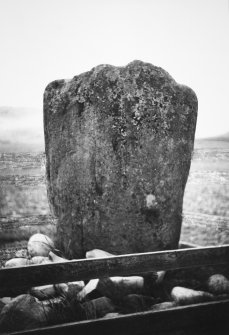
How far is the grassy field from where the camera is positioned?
6582mm

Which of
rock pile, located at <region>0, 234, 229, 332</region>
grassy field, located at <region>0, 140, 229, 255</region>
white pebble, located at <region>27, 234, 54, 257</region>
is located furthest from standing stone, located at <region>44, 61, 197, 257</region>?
grassy field, located at <region>0, 140, 229, 255</region>

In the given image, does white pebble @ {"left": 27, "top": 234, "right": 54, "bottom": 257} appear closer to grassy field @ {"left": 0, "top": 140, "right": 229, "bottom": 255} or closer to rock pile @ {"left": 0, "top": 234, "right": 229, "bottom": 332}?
rock pile @ {"left": 0, "top": 234, "right": 229, "bottom": 332}

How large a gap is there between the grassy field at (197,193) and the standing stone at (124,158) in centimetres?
241

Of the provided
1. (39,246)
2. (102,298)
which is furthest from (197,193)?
(102,298)

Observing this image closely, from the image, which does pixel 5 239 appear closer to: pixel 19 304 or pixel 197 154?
pixel 19 304

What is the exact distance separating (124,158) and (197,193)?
5.02 m

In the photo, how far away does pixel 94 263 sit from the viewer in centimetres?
247

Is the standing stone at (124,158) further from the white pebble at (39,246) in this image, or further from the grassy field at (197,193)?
the grassy field at (197,193)

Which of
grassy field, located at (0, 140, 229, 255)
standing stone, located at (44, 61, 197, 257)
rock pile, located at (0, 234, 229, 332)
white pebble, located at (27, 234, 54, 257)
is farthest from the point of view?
grassy field, located at (0, 140, 229, 255)

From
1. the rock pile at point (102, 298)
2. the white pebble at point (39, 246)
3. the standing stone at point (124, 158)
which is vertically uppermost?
the standing stone at point (124, 158)

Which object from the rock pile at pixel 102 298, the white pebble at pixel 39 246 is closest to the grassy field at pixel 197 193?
the white pebble at pixel 39 246

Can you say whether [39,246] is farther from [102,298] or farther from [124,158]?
[124,158]

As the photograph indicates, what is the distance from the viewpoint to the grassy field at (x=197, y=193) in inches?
259

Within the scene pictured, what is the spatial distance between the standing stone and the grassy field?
2.41 meters
